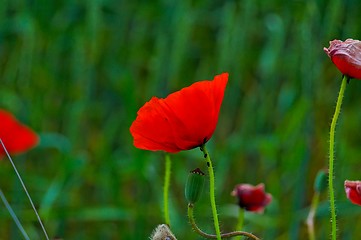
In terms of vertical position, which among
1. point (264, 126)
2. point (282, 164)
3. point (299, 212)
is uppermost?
point (264, 126)

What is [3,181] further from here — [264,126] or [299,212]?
[299,212]

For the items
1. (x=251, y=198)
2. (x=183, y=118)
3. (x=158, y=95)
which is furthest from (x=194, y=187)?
(x=158, y=95)

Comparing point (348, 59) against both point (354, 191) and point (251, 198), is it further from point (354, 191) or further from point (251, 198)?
point (251, 198)

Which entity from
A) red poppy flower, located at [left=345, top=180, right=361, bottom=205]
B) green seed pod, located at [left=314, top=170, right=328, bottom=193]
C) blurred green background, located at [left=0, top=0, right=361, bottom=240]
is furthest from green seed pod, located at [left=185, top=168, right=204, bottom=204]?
blurred green background, located at [left=0, top=0, right=361, bottom=240]

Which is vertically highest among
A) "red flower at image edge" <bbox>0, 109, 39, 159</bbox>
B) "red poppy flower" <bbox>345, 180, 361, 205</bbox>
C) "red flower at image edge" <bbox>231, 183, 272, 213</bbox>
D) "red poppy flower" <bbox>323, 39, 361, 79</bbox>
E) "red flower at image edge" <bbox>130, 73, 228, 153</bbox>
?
"red flower at image edge" <bbox>0, 109, 39, 159</bbox>

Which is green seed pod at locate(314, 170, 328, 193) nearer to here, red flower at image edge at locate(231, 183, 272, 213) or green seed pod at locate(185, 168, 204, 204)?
red flower at image edge at locate(231, 183, 272, 213)

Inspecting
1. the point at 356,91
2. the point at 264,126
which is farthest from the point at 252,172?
the point at 356,91
